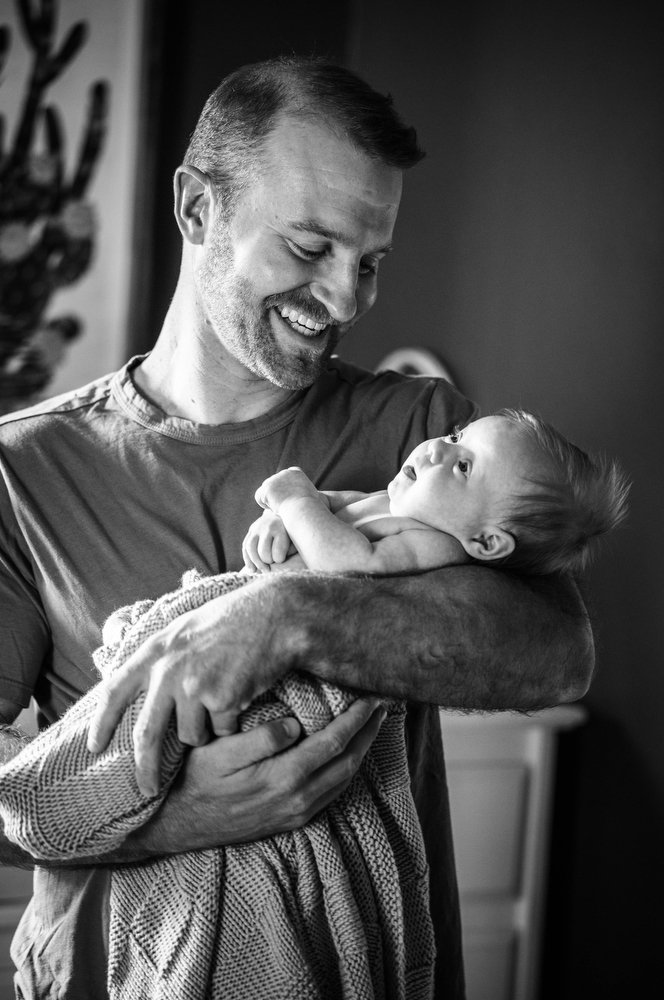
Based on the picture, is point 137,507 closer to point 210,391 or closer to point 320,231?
point 210,391

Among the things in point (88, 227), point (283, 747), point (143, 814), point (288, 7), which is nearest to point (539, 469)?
point (283, 747)

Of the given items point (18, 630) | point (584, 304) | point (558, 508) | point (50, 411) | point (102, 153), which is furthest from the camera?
point (102, 153)

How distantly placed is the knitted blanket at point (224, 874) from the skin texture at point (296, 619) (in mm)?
36

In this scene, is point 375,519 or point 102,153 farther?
point 102,153

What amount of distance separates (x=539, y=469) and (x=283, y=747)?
490mm

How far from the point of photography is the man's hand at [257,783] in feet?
3.64

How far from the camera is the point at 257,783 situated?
1.11 meters

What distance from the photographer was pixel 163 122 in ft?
9.32

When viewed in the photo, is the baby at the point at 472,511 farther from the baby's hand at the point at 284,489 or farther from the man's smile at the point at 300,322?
the man's smile at the point at 300,322

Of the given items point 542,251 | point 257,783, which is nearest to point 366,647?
point 257,783

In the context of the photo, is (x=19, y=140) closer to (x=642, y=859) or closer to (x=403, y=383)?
(x=403, y=383)

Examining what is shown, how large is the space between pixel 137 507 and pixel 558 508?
0.59 m

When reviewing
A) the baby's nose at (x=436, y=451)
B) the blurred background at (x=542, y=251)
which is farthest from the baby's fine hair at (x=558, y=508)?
the blurred background at (x=542, y=251)

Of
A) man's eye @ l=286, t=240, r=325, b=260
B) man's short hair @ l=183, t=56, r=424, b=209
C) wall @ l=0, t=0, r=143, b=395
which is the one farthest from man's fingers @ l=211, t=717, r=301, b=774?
wall @ l=0, t=0, r=143, b=395
